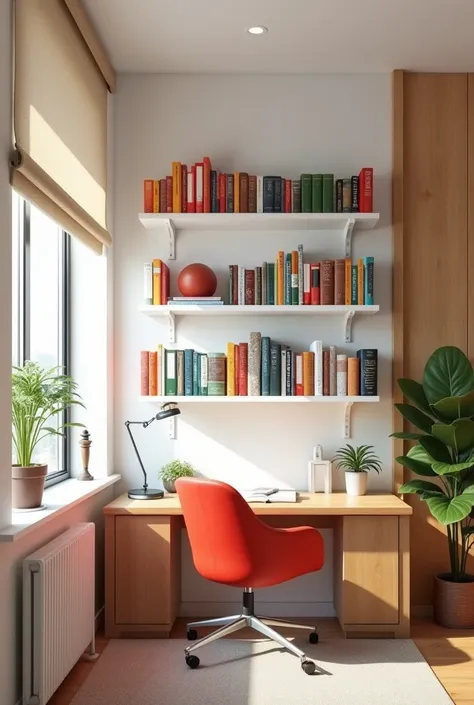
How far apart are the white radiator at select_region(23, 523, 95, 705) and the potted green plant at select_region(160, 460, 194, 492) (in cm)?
78

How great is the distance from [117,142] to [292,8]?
131 cm

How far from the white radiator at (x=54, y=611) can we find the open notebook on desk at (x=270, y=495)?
3.02 ft

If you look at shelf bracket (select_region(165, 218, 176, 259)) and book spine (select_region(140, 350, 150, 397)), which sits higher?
shelf bracket (select_region(165, 218, 176, 259))

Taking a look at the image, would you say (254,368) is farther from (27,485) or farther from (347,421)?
(27,485)

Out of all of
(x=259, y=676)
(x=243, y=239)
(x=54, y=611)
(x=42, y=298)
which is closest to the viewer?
(x=54, y=611)

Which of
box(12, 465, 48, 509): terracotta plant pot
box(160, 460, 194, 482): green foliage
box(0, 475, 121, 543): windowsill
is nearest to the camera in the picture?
box(0, 475, 121, 543): windowsill

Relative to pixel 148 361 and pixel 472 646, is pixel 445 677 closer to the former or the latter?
pixel 472 646

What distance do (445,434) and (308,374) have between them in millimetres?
765

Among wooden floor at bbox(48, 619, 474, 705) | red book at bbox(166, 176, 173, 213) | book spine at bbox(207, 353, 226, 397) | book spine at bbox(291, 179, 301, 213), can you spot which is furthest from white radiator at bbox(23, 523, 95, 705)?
book spine at bbox(291, 179, 301, 213)

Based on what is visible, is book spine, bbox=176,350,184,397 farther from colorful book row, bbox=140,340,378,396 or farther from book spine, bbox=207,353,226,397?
book spine, bbox=207,353,226,397

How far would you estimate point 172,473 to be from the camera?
4348 mm

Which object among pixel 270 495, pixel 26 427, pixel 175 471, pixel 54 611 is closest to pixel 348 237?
pixel 270 495

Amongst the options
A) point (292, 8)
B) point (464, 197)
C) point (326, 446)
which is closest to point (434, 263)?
point (464, 197)

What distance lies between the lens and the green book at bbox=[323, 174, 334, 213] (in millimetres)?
4309
